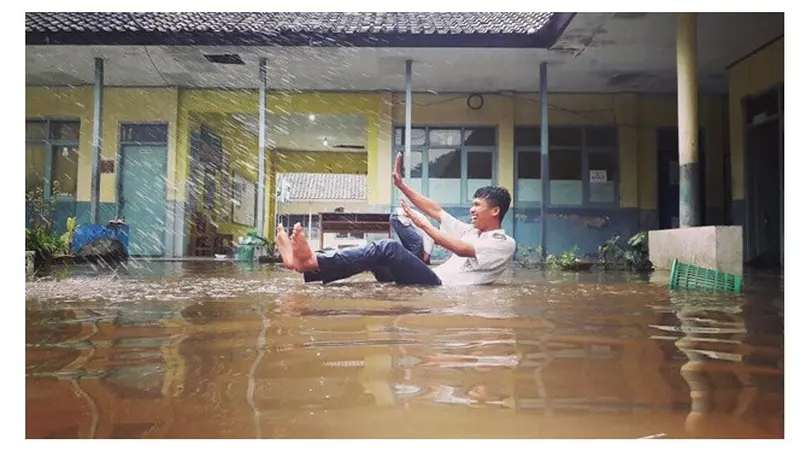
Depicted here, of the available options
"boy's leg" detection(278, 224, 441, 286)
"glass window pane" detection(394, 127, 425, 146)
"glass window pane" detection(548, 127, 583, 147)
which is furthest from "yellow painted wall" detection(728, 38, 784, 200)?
"boy's leg" detection(278, 224, 441, 286)

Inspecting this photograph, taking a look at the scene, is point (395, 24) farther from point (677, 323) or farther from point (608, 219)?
point (677, 323)

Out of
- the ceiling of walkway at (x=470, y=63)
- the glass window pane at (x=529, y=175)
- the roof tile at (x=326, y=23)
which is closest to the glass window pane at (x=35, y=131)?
the roof tile at (x=326, y=23)

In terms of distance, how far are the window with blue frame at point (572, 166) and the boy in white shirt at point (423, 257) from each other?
378cm

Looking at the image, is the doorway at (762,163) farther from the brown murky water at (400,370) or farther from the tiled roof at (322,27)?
the brown murky water at (400,370)

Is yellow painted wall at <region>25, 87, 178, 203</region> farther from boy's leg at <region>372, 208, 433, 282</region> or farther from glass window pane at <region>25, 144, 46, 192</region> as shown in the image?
boy's leg at <region>372, 208, 433, 282</region>

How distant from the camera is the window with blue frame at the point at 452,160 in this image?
706 cm

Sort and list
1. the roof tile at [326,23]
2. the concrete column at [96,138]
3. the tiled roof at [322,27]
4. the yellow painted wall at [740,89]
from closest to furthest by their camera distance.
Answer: the roof tile at [326,23]
the tiled roof at [322,27]
the concrete column at [96,138]
the yellow painted wall at [740,89]

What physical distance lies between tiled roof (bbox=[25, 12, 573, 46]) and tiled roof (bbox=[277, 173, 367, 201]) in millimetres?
1238

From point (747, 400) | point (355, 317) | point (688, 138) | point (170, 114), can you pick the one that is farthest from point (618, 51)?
point (747, 400)

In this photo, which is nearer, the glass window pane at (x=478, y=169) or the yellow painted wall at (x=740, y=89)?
the yellow painted wall at (x=740, y=89)

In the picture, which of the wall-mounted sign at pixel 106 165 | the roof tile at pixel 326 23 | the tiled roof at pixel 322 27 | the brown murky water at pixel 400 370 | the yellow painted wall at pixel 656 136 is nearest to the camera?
the brown murky water at pixel 400 370

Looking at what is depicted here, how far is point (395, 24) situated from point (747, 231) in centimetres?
418

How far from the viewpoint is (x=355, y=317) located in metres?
1.77

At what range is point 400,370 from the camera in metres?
1.08
